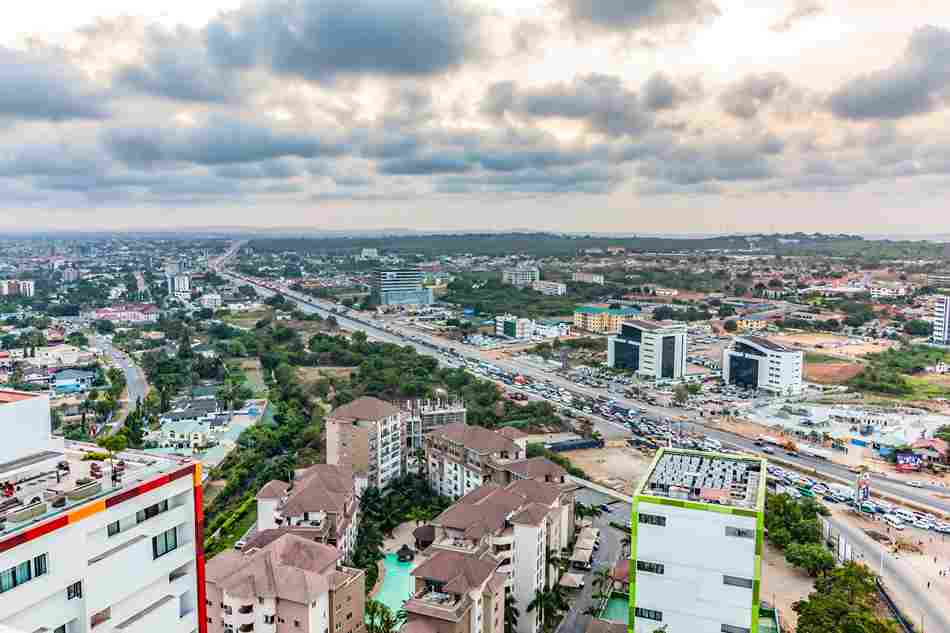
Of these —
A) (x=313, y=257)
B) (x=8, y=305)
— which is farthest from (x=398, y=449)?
(x=313, y=257)

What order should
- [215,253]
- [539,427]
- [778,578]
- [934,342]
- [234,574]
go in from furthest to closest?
[215,253] < [934,342] < [539,427] < [778,578] < [234,574]

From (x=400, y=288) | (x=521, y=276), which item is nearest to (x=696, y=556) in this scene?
(x=400, y=288)

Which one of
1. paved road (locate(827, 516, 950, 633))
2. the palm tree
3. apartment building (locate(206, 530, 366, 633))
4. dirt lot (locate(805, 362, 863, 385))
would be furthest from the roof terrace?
dirt lot (locate(805, 362, 863, 385))

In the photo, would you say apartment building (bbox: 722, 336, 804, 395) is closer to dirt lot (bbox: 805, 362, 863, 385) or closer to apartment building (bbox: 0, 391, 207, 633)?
dirt lot (bbox: 805, 362, 863, 385)

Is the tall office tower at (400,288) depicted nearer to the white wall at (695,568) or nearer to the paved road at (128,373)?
the paved road at (128,373)

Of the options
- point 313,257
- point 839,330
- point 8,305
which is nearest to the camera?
point 839,330

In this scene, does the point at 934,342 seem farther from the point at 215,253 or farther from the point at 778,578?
the point at 215,253
